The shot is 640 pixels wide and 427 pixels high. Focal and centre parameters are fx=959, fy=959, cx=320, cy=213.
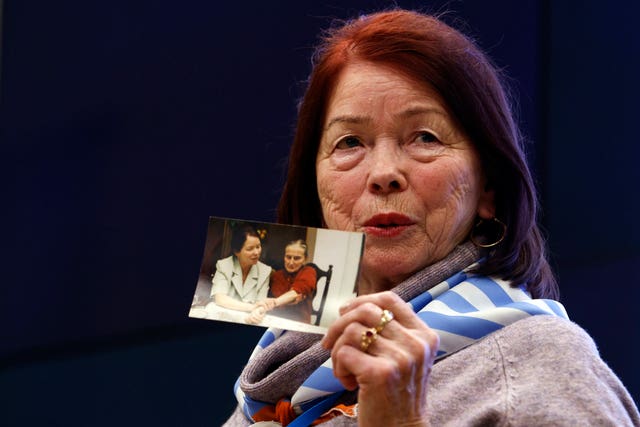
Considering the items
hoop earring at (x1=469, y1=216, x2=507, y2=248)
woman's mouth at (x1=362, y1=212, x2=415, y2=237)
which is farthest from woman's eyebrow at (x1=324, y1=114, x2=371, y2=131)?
hoop earring at (x1=469, y1=216, x2=507, y2=248)

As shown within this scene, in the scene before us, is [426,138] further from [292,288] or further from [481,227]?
[292,288]

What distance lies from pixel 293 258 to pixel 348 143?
42 cm

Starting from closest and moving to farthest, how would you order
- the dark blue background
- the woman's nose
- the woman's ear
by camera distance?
the woman's nose → the woman's ear → the dark blue background

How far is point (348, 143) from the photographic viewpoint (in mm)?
1728

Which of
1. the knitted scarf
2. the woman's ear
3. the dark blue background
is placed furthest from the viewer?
the dark blue background

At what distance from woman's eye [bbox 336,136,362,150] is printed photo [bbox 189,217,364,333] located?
38cm

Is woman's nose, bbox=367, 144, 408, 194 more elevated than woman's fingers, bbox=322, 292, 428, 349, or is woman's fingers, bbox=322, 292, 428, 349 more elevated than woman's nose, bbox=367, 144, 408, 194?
woman's nose, bbox=367, 144, 408, 194

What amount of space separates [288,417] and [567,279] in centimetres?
138

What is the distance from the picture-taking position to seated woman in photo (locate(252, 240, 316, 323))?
1355mm

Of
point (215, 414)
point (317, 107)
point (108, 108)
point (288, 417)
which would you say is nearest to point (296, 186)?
point (317, 107)

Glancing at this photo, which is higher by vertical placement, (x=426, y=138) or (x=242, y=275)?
(x=426, y=138)

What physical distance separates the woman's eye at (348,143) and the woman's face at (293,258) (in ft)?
1.32

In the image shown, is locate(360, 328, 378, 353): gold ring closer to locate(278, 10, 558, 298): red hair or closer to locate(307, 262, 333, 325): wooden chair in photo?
locate(307, 262, 333, 325): wooden chair in photo

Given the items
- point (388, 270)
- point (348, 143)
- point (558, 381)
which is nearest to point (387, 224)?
point (388, 270)
